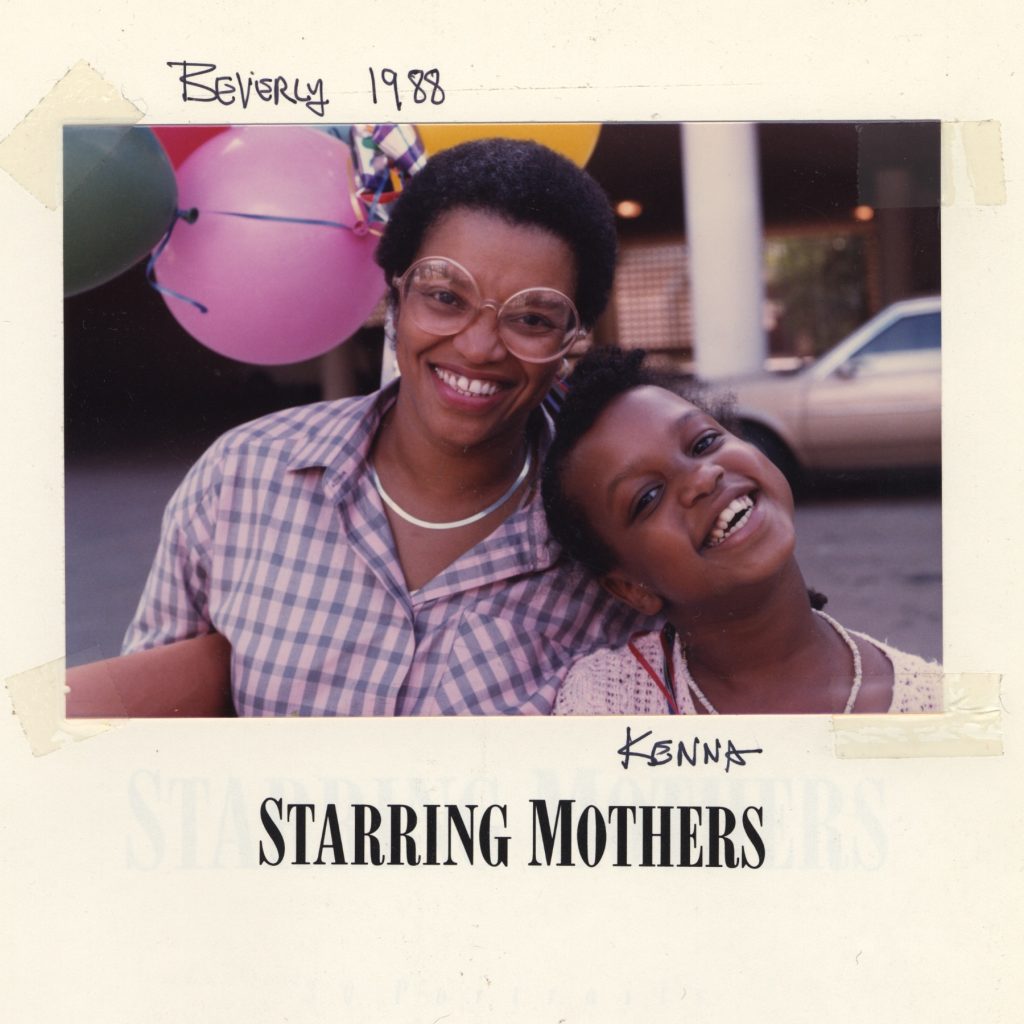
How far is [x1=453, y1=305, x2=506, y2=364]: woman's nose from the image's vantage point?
2.11 metres

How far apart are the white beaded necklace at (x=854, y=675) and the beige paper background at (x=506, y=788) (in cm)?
8

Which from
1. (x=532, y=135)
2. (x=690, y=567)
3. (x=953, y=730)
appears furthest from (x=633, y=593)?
(x=532, y=135)

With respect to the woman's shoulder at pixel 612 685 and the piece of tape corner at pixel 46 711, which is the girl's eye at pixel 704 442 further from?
the piece of tape corner at pixel 46 711

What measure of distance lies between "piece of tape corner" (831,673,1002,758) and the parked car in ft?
1.54

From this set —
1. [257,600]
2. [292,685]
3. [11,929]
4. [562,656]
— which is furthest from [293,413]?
[11,929]

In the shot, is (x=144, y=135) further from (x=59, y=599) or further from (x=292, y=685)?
(x=292, y=685)

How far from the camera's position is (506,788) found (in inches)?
90.4

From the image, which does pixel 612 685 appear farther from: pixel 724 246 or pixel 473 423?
pixel 724 246

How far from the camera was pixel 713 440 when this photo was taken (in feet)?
7.09

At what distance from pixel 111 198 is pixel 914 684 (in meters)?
1.87

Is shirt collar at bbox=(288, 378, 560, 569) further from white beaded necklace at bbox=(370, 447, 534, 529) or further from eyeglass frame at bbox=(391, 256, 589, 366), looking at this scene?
eyeglass frame at bbox=(391, 256, 589, 366)

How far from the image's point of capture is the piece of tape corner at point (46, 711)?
91.2 inches

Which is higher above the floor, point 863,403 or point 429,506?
point 863,403

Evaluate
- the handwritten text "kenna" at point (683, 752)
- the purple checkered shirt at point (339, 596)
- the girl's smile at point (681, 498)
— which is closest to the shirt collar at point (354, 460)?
the purple checkered shirt at point (339, 596)
